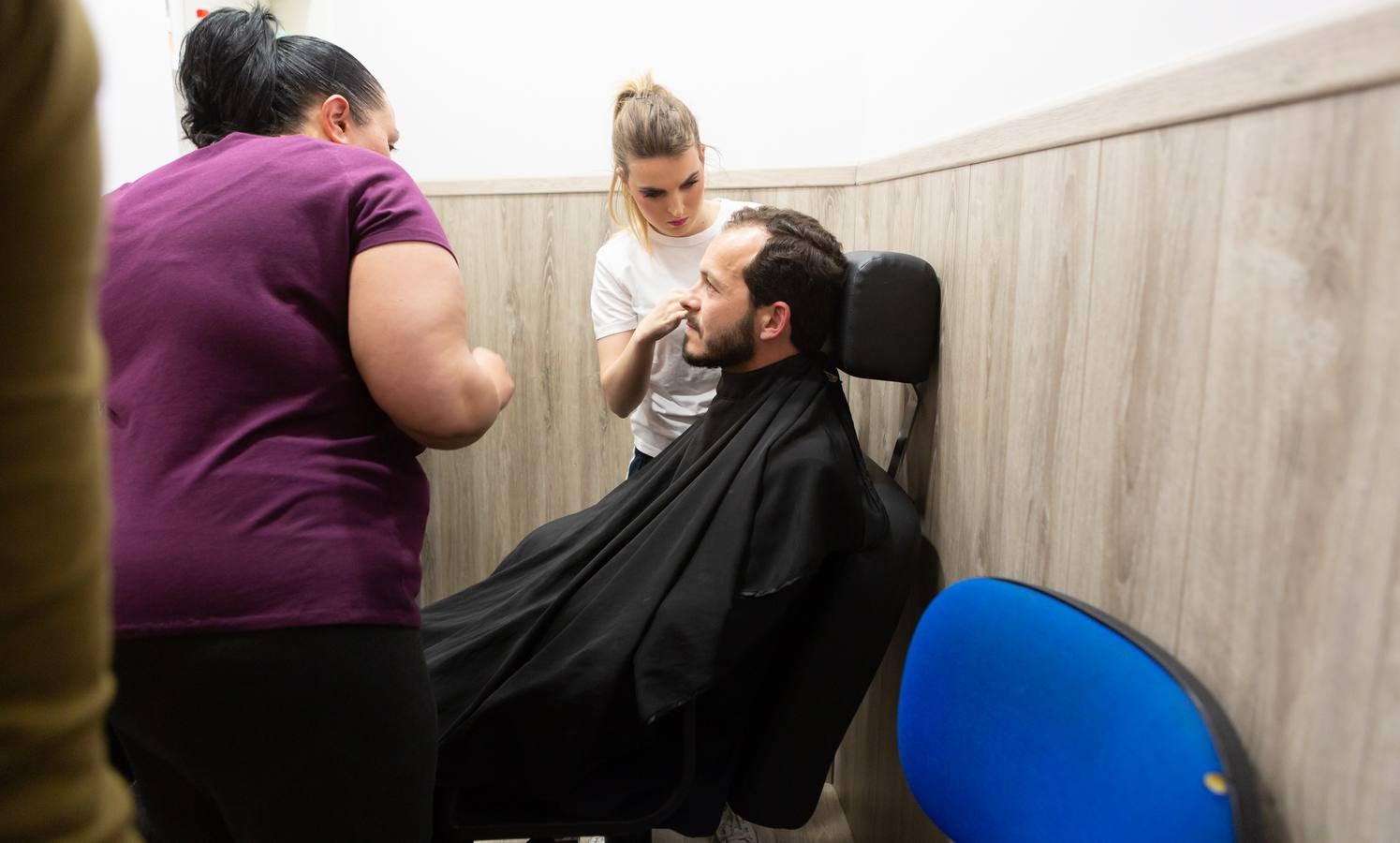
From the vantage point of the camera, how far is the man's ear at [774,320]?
1.73 metres

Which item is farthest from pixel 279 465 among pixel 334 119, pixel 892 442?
pixel 892 442

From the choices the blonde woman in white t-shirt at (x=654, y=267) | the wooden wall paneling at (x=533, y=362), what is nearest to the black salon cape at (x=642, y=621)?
the blonde woman in white t-shirt at (x=654, y=267)

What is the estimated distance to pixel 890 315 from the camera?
5.24ft

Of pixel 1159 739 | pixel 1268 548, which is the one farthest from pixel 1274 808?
pixel 1268 548

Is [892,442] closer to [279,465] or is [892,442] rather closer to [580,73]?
[279,465]

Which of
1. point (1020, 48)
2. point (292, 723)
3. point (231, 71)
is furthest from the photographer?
point (1020, 48)

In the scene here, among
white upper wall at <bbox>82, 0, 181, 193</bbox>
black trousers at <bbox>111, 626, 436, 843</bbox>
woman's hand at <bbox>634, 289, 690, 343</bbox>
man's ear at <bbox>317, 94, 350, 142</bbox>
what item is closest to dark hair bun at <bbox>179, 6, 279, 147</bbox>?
man's ear at <bbox>317, 94, 350, 142</bbox>

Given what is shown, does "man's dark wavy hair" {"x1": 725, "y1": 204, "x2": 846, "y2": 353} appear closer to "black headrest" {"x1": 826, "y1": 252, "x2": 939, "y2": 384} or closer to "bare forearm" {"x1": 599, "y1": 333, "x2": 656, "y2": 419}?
"black headrest" {"x1": 826, "y1": 252, "x2": 939, "y2": 384}

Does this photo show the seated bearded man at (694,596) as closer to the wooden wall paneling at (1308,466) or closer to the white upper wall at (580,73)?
the wooden wall paneling at (1308,466)

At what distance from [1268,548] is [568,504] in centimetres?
229

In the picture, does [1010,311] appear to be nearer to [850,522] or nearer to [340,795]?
[850,522]

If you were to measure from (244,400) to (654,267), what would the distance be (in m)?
A: 1.27

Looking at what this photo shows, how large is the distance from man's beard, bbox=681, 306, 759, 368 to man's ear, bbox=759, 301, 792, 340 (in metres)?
0.02

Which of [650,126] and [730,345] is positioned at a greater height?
[650,126]
